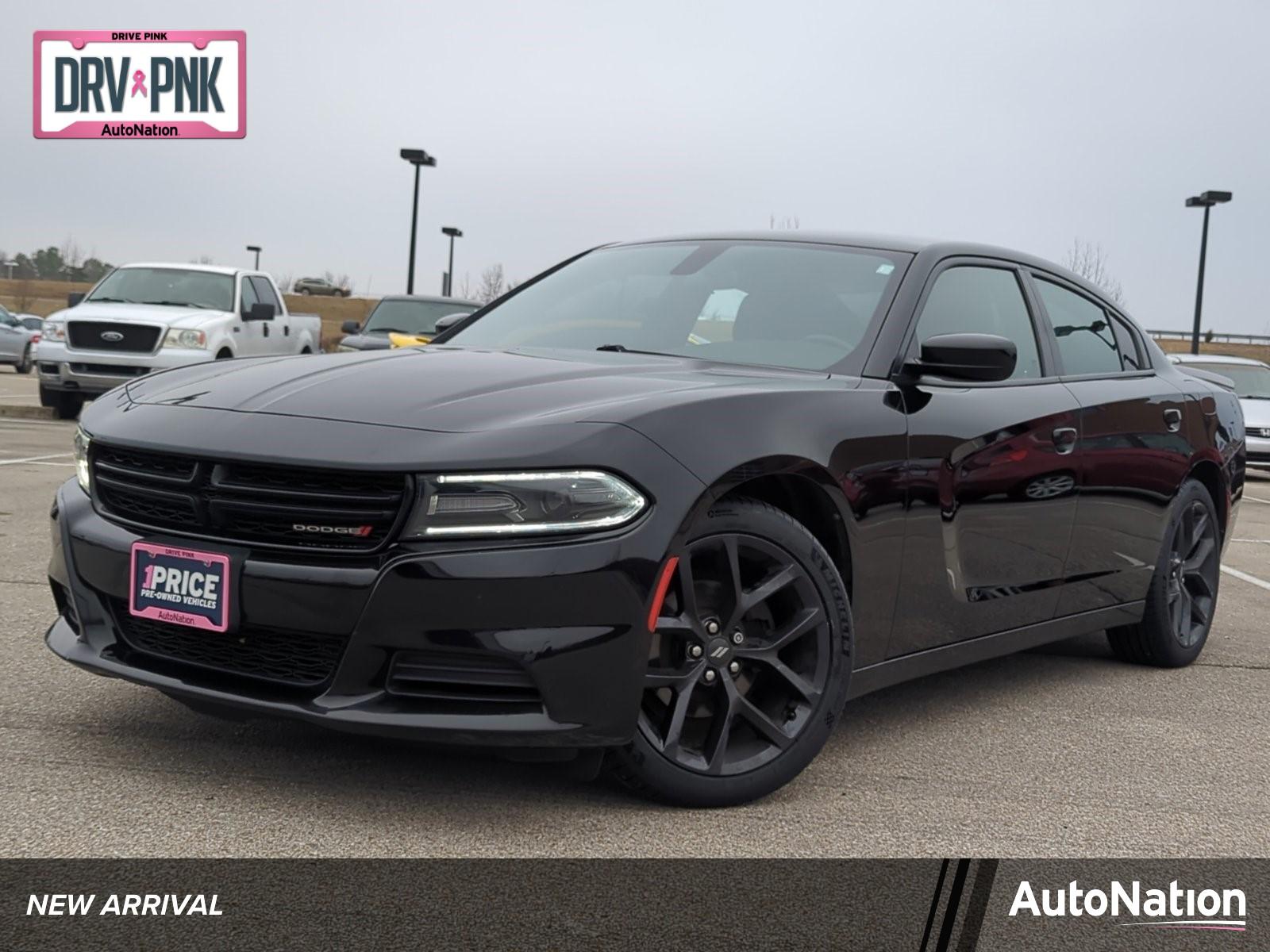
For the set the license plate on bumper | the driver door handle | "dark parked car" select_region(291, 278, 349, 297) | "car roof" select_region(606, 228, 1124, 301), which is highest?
"car roof" select_region(606, 228, 1124, 301)

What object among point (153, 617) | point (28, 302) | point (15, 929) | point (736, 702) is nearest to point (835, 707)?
point (736, 702)

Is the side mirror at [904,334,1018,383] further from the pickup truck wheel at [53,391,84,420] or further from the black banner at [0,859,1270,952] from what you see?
the pickup truck wheel at [53,391,84,420]

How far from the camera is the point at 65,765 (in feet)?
11.9

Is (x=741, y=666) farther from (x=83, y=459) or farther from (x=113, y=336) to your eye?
(x=113, y=336)

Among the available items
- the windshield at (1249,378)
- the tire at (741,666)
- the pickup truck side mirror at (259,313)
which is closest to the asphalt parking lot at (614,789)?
the tire at (741,666)

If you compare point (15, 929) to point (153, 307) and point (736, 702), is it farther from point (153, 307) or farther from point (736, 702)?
point (153, 307)

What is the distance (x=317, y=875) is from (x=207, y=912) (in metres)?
0.26

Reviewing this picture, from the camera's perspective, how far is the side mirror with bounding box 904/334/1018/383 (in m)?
4.12

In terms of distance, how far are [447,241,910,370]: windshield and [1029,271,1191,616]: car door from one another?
945 mm

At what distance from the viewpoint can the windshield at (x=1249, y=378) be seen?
1973 cm

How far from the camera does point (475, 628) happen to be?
3.16m

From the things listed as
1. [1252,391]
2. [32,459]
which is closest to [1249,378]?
[1252,391]

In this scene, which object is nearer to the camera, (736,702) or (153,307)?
(736,702)

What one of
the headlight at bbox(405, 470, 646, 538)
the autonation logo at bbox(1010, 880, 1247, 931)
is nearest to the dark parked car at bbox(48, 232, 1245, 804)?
the headlight at bbox(405, 470, 646, 538)
